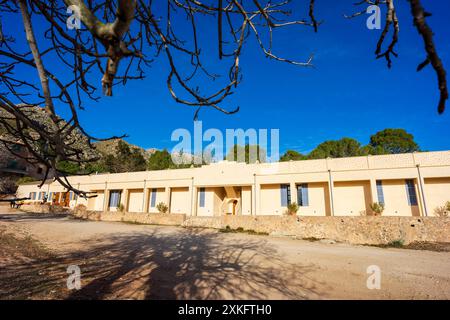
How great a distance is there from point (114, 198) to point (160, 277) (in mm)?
26327

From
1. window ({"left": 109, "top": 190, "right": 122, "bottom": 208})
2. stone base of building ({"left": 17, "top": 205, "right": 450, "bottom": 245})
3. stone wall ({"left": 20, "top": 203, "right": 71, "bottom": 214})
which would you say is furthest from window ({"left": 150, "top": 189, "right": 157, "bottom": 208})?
stone wall ({"left": 20, "top": 203, "right": 71, "bottom": 214})

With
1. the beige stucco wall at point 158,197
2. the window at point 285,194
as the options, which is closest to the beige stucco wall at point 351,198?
the window at point 285,194

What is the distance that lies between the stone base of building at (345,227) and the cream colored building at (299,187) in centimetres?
390

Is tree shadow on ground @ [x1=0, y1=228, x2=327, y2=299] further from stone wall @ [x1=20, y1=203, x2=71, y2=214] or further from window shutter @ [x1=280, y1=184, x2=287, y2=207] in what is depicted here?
stone wall @ [x1=20, y1=203, x2=71, y2=214]

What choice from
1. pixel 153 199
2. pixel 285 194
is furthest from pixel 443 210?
pixel 153 199

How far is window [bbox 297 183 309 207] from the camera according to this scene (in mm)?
20453

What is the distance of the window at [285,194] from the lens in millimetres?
20875

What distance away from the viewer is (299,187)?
20.9 meters

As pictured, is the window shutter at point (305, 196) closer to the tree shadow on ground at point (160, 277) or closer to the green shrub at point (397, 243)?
the green shrub at point (397, 243)

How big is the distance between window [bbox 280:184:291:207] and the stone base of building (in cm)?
500

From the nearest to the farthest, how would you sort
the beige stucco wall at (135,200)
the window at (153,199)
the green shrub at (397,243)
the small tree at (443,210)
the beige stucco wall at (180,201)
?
the green shrub at (397,243) → the small tree at (443,210) → the beige stucco wall at (180,201) → the window at (153,199) → the beige stucco wall at (135,200)

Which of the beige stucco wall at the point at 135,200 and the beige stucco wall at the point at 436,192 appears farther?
the beige stucco wall at the point at 135,200
